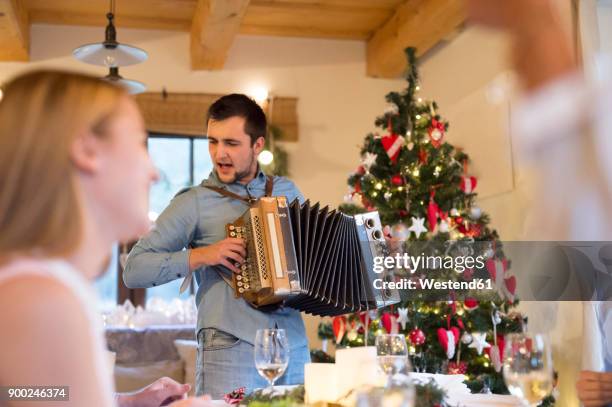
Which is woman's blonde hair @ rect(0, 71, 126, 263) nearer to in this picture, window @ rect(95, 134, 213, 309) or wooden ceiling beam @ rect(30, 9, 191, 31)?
wooden ceiling beam @ rect(30, 9, 191, 31)

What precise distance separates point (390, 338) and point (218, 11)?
368cm

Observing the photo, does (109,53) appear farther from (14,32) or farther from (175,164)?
(175,164)

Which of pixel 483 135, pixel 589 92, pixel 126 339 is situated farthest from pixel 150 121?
pixel 589 92

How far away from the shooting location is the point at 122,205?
97 cm

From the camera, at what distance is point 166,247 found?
248cm

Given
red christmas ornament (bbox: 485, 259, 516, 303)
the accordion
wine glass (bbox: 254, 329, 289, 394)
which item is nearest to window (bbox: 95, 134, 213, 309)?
red christmas ornament (bbox: 485, 259, 516, 303)

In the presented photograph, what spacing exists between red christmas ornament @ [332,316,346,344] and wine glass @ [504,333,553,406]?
3.04m

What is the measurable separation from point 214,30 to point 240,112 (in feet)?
9.63

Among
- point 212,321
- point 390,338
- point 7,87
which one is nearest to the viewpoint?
point 7,87

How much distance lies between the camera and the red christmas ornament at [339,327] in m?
4.46

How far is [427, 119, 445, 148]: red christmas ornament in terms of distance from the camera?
4.46 meters

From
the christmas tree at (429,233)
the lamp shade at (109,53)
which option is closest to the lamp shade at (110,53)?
the lamp shade at (109,53)

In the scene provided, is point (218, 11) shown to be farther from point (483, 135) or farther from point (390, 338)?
point (390, 338)

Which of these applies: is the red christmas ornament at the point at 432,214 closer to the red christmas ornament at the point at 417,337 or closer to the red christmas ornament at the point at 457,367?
the red christmas ornament at the point at 417,337
